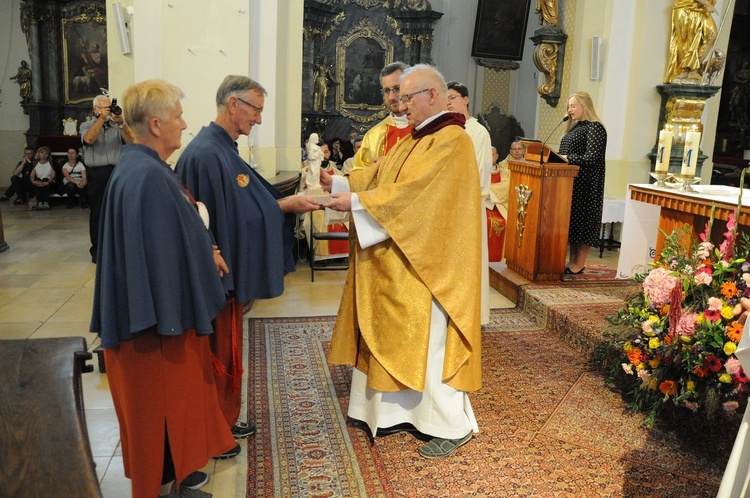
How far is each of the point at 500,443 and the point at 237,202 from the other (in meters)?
1.77

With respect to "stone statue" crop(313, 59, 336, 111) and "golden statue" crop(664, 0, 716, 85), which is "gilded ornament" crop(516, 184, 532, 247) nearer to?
"golden statue" crop(664, 0, 716, 85)

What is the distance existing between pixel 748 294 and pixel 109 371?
2804 millimetres

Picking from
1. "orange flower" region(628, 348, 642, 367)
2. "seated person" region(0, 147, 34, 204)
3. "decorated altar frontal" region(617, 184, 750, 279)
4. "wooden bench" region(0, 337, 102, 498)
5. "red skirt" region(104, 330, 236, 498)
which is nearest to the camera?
"wooden bench" region(0, 337, 102, 498)

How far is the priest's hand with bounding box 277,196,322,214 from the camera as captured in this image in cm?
298

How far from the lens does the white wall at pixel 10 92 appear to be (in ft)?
43.2

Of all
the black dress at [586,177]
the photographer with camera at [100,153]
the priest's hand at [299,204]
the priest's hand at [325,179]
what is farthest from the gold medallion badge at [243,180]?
the photographer with camera at [100,153]

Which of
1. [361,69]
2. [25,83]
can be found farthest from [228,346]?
[25,83]

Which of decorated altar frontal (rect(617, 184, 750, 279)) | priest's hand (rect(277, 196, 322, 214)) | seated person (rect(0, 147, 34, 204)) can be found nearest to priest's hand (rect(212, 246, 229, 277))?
priest's hand (rect(277, 196, 322, 214))

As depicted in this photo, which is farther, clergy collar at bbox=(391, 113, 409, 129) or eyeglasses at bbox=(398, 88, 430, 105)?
clergy collar at bbox=(391, 113, 409, 129)

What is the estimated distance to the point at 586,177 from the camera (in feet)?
19.0

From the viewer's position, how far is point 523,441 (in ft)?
10.9

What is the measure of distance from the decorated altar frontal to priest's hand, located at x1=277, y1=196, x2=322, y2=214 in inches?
85.2

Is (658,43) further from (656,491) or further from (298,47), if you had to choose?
(656,491)

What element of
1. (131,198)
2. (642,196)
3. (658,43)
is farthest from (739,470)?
(658,43)
